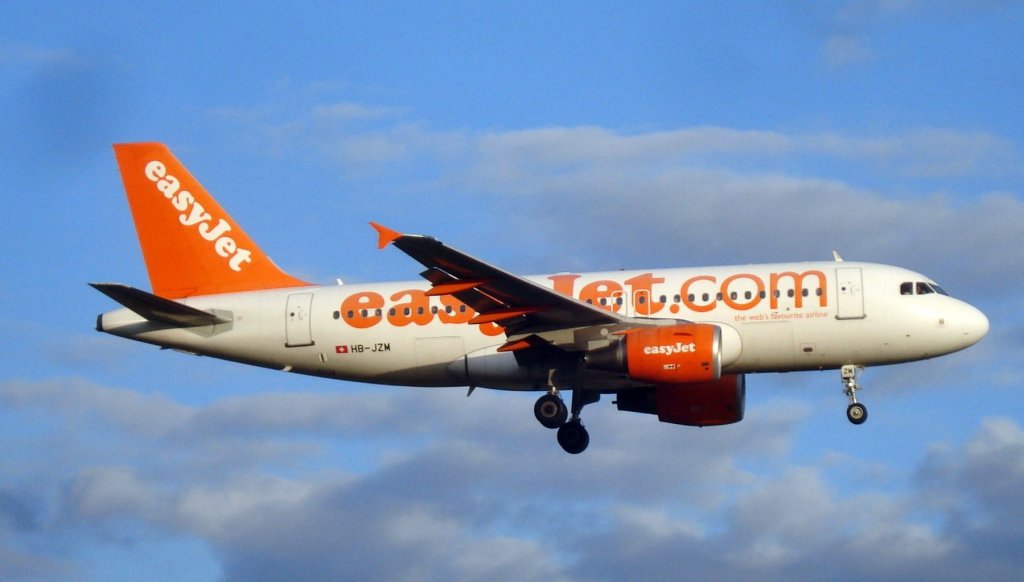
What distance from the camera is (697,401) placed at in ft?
164

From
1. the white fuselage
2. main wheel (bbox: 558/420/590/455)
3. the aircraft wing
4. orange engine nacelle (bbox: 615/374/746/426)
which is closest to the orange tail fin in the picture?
the white fuselage

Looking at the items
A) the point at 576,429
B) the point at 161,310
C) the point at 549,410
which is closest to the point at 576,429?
the point at 576,429

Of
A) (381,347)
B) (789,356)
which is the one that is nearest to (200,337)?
(381,347)

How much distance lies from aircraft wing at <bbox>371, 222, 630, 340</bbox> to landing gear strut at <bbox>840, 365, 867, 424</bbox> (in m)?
6.38

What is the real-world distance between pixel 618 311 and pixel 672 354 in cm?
319

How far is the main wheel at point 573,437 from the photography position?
4953 centimetres

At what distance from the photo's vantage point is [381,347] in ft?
158

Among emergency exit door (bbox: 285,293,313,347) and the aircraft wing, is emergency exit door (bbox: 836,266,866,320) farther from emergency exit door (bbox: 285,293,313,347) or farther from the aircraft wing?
emergency exit door (bbox: 285,293,313,347)

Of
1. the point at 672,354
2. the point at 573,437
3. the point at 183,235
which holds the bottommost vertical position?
the point at 573,437

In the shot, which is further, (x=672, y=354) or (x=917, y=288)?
(x=917, y=288)

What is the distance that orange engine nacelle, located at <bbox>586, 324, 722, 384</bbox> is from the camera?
44125 millimetres

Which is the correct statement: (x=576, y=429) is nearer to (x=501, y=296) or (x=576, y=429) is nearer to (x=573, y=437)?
(x=573, y=437)

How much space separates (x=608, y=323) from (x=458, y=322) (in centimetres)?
469

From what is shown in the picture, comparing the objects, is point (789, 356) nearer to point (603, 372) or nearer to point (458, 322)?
point (603, 372)
